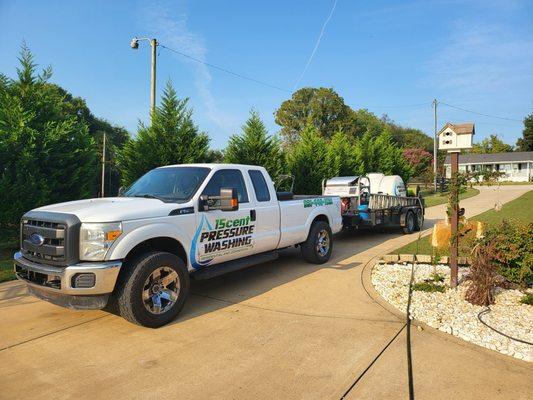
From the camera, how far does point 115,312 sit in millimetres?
5371

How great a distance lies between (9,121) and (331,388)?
9121 mm

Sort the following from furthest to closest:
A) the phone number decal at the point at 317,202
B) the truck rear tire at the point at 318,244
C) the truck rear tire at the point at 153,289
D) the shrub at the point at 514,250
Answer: the truck rear tire at the point at 318,244 → the phone number decal at the point at 317,202 → the shrub at the point at 514,250 → the truck rear tire at the point at 153,289

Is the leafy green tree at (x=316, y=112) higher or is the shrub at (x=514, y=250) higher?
the leafy green tree at (x=316, y=112)

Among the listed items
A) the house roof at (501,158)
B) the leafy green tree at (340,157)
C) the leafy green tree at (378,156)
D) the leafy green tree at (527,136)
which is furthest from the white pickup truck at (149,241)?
the leafy green tree at (527,136)

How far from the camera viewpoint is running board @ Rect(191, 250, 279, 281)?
561 cm

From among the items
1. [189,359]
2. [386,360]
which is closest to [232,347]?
[189,359]

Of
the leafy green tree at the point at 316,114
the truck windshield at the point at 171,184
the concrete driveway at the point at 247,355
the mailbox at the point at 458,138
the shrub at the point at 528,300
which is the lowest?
the concrete driveway at the point at 247,355

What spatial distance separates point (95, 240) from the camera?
447 centimetres

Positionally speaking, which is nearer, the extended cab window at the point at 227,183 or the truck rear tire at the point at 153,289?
the truck rear tire at the point at 153,289

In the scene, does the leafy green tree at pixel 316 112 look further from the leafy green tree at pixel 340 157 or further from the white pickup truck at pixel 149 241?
the white pickup truck at pixel 149 241

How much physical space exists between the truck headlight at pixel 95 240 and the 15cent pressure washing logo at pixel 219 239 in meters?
1.22

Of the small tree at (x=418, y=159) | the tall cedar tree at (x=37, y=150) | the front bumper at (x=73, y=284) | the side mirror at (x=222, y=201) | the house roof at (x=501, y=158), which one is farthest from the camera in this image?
the house roof at (x=501, y=158)

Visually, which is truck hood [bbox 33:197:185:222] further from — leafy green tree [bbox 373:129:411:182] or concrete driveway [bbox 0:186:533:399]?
leafy green tree [bbox 373:129:411:182]

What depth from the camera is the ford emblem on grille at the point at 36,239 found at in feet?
15.5
